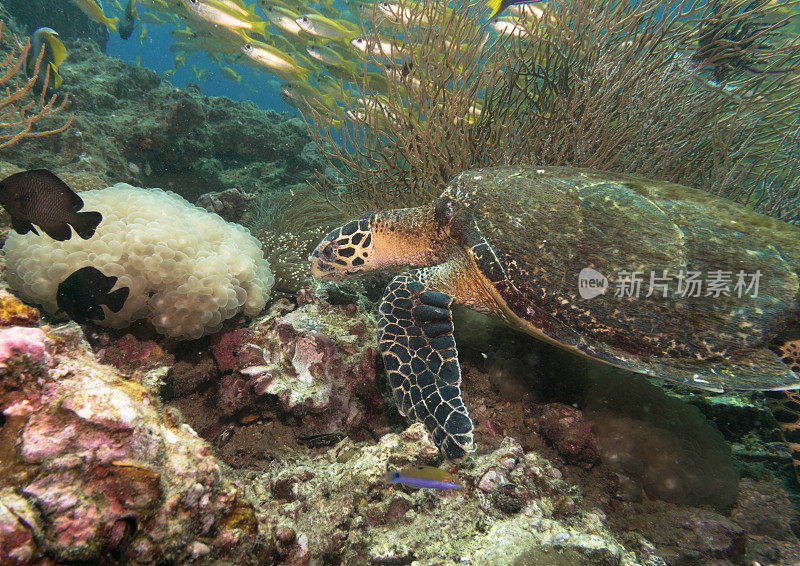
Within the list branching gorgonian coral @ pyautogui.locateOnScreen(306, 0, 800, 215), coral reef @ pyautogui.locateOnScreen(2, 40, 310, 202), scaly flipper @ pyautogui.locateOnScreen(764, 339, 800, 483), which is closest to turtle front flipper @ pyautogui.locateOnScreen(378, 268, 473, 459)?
branching gorgonian coral @ pyautogui.locateOnScreen(306, 0, 800, 215)

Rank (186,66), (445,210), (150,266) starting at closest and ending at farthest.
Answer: (150,266) → (445,210) → (186,66)

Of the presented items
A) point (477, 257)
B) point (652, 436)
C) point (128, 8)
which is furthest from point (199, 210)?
point (128, 8)

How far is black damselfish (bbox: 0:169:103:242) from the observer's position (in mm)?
2061

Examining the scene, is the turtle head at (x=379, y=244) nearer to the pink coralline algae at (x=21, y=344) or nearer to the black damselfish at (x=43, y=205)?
the black damselfish at (x=43, y=205)

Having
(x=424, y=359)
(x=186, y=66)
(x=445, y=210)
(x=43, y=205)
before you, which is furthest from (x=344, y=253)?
(x=186, y=66)

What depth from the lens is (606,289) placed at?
2.42 metres

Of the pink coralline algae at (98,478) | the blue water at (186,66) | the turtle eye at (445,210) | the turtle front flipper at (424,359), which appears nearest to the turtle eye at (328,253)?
the turtle front flipper at (424,359)

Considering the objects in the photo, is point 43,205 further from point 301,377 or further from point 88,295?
point 301,377

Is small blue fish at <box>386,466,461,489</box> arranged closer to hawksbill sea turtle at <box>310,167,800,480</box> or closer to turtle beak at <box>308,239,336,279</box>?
hawksbill sea turtle at <box>310,167,800,480</box>

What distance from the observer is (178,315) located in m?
2.68

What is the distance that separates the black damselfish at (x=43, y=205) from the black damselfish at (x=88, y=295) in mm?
269

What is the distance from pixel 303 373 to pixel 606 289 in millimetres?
2305

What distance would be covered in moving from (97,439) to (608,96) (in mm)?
4971

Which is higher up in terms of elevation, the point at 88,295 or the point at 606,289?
the point at 606,289
